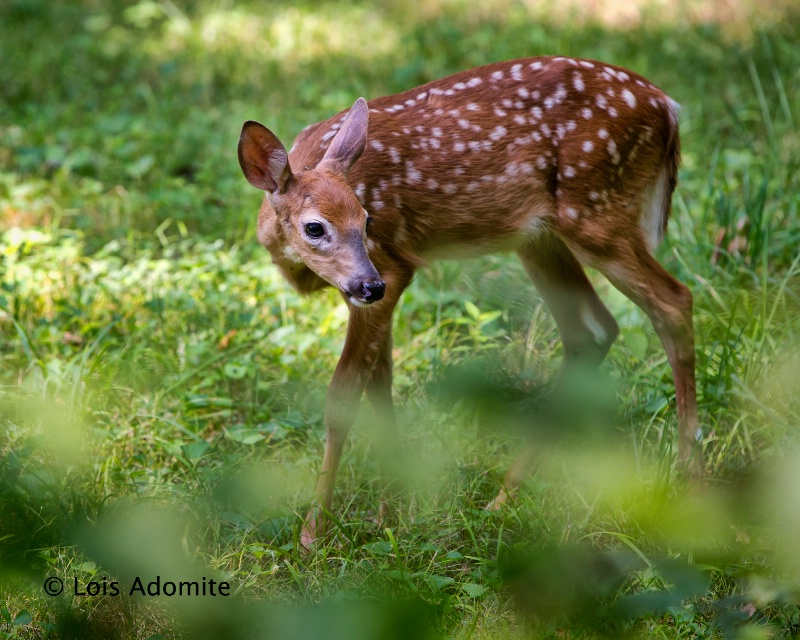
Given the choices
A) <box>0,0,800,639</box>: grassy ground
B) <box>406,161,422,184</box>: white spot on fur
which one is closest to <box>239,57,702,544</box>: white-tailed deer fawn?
<box>406,161,422,184</box>: white spot on fur

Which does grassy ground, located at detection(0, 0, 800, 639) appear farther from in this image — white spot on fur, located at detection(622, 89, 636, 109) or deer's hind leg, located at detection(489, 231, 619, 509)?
white spot on fur, located at detection(622, 89, 636, 109)

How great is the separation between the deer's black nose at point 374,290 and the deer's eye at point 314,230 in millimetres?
254

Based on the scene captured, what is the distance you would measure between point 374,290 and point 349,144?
1.84 feet

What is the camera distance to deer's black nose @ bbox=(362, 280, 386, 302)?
322cm

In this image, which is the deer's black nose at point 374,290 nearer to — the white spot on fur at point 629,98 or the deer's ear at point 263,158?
the deer's ear at point 263,158

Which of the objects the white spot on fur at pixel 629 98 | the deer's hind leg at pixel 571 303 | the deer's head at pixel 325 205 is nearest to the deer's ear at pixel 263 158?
the deer's head at pixel 325 205

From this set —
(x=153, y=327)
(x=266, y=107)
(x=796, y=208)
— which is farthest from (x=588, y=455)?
(x=266, y=107)

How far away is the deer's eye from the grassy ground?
1.97 ft

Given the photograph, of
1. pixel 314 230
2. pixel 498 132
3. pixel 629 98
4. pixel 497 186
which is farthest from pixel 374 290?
pixel 629 98

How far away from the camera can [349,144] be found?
3.44 meters

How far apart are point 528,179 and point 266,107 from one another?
360 cm

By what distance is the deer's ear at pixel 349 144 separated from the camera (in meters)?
3.42

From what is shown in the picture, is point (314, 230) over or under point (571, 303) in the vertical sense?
over

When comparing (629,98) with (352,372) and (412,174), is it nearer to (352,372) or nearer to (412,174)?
(412,174)
